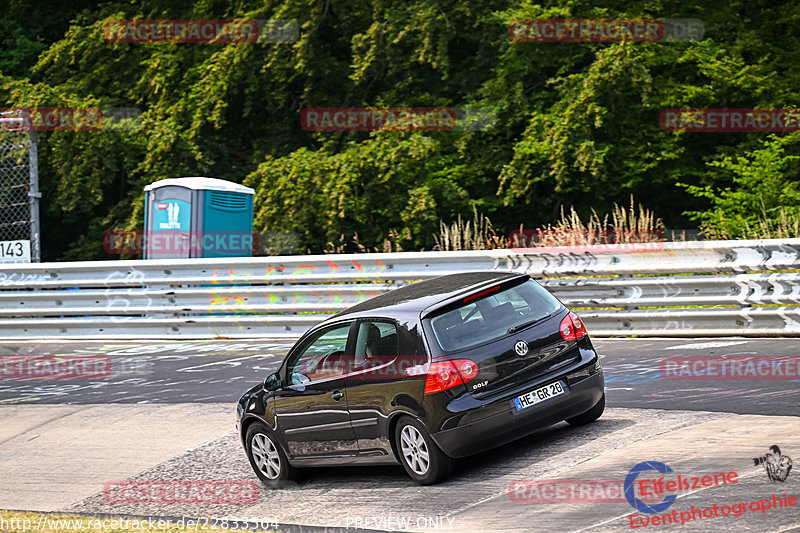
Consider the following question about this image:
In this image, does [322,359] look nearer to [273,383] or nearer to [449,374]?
[273,383]

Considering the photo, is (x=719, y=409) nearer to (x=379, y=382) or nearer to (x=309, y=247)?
(x=379, y=382)

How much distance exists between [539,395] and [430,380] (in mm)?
871

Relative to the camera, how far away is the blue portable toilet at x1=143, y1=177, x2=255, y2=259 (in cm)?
1562

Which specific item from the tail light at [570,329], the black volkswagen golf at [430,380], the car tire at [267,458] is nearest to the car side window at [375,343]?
the black volkswagen golf at [430,380]

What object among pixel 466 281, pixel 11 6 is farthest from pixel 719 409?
pixel 11 6

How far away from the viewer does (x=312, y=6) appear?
26.2m

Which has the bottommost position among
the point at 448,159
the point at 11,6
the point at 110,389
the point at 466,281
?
the point at 110,389

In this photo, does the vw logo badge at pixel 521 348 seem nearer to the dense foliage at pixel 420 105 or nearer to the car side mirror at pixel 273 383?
the car side mirror at pixel 273 383

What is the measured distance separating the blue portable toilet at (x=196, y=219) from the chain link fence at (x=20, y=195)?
187 cm

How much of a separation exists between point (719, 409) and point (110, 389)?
744 centimetres

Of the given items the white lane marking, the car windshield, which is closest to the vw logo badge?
the car windshield

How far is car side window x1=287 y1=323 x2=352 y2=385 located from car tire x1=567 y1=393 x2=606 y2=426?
6.22ft

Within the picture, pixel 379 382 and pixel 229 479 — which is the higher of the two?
pixel 379 382

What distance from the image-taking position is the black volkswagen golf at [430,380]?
7098 millimetres
